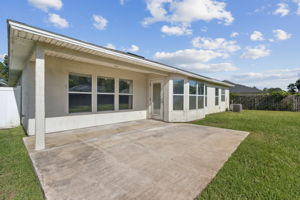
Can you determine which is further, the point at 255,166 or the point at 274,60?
the point at 274,60

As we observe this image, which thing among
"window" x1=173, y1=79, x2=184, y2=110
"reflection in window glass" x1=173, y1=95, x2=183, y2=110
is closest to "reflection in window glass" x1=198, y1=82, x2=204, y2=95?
"window" x1=173, y1=79, x2=184, y2=110

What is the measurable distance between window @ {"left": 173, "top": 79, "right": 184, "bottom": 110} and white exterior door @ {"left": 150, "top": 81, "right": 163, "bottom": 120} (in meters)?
0.74

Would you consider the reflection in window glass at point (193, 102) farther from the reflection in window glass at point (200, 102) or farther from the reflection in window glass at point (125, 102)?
the reflection in window glass at point (125, 102)

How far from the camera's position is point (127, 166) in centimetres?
263

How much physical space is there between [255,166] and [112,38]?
9.73 meters

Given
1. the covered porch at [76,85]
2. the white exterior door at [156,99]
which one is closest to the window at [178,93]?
the covered porch at [76,85]

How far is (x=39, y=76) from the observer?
3.35 m

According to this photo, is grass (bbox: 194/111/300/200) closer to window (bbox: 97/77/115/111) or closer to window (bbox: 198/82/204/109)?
window (bbox: 198/82/204/109)

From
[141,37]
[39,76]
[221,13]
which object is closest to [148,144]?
[39,76]

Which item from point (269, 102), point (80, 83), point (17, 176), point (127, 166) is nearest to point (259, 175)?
point (127, 166)

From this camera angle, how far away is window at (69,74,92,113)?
5305 mm

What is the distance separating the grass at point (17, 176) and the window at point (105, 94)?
312 centimetres

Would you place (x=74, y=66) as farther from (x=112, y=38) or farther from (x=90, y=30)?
(x=112, y=38)

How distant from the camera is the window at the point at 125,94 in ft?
22.6
